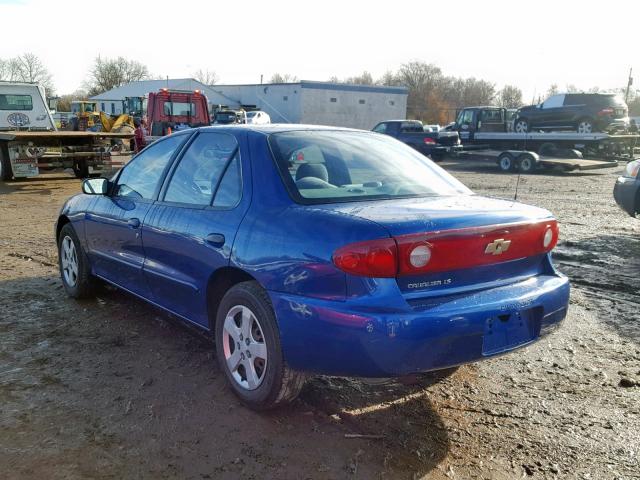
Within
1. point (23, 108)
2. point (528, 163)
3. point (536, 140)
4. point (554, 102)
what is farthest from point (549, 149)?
point (23, 108)

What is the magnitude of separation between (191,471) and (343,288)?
1114mm

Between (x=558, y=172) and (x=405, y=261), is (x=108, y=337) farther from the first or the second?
(x=558, y=172)

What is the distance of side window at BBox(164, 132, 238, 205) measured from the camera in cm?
367

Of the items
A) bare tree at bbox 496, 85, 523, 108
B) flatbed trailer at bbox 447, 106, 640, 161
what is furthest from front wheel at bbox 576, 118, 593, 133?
bare tree at bbox 496, 85, 523, 108

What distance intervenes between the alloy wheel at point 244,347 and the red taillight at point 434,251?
0.75m

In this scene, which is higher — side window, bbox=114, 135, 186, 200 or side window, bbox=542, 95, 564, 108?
side window, bbox=542, 95, 564, 108

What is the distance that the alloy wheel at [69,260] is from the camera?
17.4 ft

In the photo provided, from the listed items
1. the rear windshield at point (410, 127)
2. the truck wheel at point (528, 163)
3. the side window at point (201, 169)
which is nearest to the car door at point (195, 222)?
the side window at point (201, 169)

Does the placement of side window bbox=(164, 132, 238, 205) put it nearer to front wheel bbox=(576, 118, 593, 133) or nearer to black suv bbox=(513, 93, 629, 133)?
black suv bbox=(513, 93, 629, 133)

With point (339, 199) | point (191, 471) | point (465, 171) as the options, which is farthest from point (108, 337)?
point (465, 171)

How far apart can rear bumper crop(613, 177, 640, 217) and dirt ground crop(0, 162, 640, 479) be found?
381cm

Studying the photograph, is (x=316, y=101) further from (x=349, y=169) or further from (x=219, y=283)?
(x=219, y=283)

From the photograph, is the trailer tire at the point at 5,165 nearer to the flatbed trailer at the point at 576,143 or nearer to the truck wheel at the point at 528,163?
the truck wheel at the point at 528,163

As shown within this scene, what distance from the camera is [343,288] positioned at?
8.92 ft
